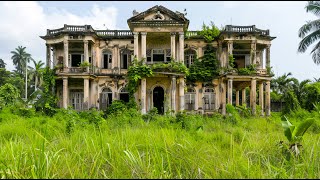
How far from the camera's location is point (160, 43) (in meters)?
21.4

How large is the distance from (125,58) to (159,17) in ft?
14.6

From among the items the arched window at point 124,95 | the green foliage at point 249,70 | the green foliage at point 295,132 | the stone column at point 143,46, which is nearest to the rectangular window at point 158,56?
the stone column at point 143,46

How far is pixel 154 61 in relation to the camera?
70.3 feet

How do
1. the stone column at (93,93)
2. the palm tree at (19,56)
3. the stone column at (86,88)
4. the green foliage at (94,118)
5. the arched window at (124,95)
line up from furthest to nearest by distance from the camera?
the palm tree at (19,56)
the arched window at (124,95)
the stone column at (93,93)
the stone column at (86,88)
the green foliage at (94,118)

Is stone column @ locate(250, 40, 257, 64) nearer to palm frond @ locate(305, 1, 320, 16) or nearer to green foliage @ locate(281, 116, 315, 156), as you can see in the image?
palm frond @ locate(305, 1, 320, 16)

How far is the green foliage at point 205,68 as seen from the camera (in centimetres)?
2136

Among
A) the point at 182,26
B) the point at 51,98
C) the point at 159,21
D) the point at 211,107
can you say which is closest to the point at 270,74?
the point at 211,107

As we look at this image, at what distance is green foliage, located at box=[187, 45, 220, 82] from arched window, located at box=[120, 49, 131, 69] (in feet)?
14.9

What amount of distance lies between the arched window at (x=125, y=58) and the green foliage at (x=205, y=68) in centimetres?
453

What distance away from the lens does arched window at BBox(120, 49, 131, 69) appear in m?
22.3

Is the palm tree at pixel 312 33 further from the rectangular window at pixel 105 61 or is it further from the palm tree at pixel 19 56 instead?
the palm tree at pixel 19 56

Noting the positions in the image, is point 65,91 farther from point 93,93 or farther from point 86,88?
point 93,93

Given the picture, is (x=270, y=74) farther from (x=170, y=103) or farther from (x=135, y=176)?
(x=135, y=176)

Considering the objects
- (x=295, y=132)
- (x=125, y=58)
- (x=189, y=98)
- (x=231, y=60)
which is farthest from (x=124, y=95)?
(x=295, y=132)
